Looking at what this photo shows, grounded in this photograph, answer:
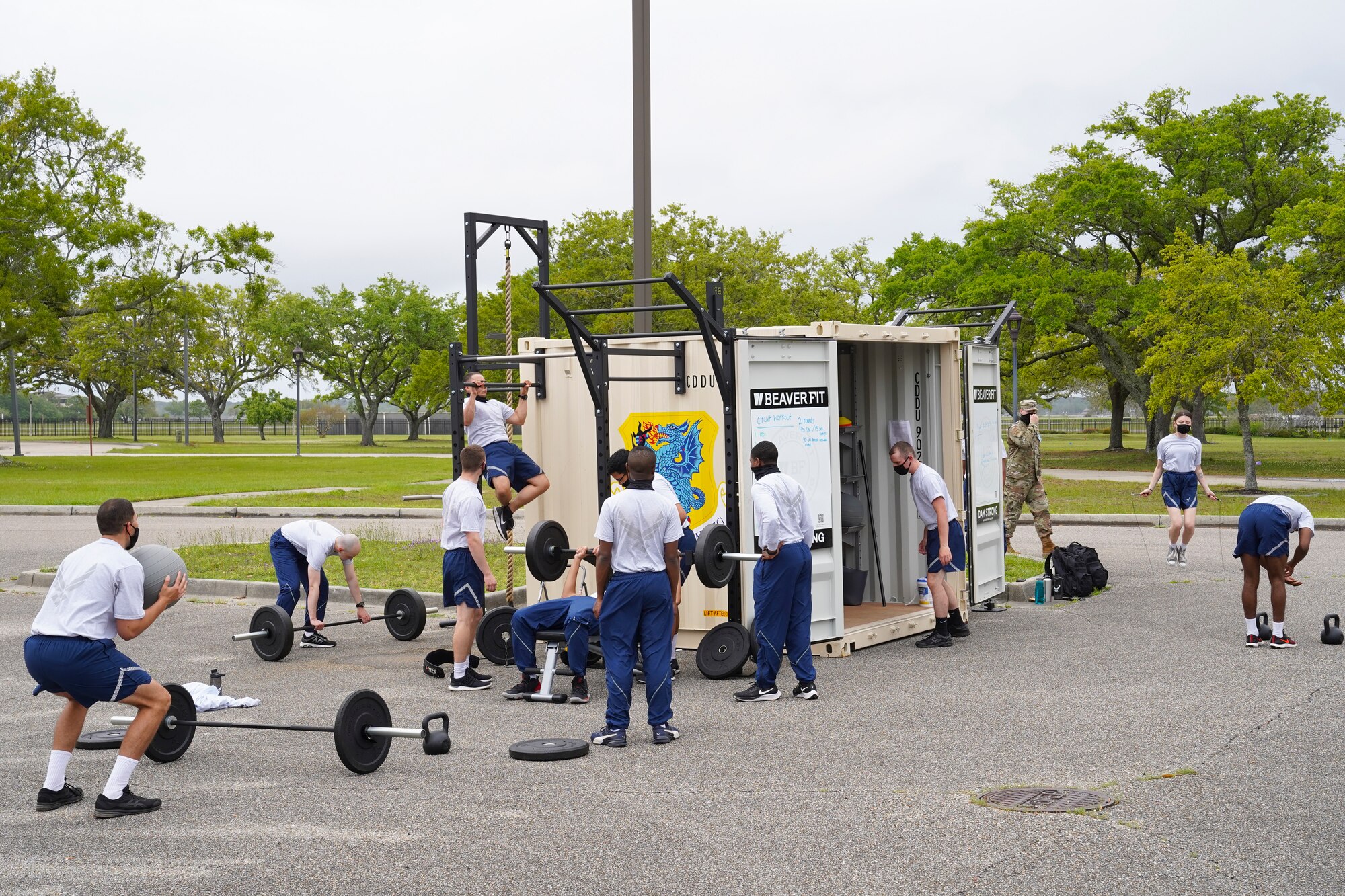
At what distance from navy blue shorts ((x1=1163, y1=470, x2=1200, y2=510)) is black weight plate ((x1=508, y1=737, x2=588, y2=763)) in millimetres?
10355

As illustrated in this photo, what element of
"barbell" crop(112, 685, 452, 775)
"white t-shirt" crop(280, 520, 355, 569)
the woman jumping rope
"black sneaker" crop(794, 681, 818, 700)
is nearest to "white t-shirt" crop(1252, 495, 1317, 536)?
"black sneaker" crop(794, 681, 818, 700)

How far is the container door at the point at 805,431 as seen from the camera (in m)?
10.2

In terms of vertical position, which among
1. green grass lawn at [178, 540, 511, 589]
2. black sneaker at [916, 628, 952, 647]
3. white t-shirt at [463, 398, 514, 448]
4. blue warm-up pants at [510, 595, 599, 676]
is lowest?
black sneaker at [916, 628, 952, 647]

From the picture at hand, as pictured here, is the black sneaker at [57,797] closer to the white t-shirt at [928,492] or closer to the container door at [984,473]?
the white t-shirt at [928,492]

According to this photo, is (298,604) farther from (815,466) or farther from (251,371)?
(251,371)

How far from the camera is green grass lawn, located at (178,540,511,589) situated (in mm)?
14117

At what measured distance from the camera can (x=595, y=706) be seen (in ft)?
28.8

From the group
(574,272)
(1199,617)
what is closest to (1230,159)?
(574,272)

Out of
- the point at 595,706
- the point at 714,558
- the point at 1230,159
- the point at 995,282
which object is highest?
the point at 1230,159

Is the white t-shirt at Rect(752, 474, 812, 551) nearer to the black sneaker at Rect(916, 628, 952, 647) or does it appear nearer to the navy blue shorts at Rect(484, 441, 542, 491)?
the black sneaker at Rect(916, 628, 952, 647)

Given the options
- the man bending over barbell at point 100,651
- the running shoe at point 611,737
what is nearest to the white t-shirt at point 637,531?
the running shoe at point 611,737

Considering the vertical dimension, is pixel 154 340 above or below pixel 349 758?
above

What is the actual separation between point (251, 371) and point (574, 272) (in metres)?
44.9

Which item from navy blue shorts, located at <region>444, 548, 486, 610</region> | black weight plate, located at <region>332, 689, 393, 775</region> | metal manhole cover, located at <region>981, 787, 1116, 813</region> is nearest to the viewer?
metal manhole cover, located at <region>981, 787, 1116, 813</region>
